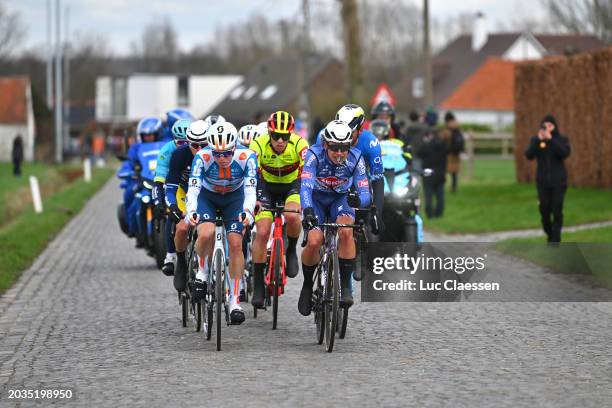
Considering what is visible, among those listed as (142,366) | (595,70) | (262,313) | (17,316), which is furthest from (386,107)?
(595,70)

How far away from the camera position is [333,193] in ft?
36.2

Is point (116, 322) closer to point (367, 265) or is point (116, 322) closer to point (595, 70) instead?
point (367, 265)

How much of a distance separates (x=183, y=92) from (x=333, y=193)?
13157 centimetres

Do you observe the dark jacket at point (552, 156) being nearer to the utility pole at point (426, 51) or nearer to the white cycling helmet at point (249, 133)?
the white cycling helmet at point (249, 133)

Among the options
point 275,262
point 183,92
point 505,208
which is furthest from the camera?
point 183,92

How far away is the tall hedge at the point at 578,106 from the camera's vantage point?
87.4ft

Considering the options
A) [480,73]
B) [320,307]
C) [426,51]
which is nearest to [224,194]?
[320,307]

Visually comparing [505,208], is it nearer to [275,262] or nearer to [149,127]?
[149,127]

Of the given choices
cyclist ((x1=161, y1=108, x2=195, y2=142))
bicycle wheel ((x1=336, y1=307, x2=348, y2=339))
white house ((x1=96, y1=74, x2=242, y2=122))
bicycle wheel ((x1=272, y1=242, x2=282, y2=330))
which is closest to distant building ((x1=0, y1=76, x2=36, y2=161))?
white house ((x1=96, y1=74, x2=242, y2=122))

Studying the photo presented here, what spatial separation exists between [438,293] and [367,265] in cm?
125

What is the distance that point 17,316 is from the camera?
13.0 meters

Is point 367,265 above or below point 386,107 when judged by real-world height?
below

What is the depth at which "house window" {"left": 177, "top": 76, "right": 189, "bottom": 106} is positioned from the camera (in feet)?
462

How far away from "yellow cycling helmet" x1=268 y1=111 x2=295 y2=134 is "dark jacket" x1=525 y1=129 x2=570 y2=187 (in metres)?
6.83
